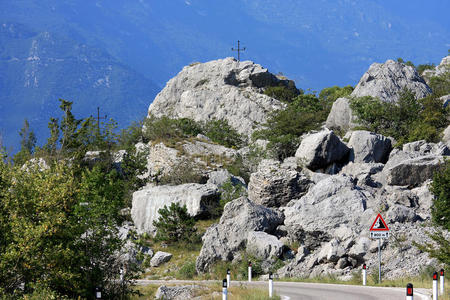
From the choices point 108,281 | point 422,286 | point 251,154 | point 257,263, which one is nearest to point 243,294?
point 108,281

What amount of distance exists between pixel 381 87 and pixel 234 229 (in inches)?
1827

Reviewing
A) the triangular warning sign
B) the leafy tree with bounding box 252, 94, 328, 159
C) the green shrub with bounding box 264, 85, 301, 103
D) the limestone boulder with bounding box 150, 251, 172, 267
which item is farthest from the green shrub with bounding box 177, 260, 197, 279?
the green shrub with bounding box 264, 85, 301, 103

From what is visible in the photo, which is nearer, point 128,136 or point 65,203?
point 65,203

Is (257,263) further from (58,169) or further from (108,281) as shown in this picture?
(58,169)

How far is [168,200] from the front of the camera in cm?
4875

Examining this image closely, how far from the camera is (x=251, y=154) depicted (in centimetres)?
5975

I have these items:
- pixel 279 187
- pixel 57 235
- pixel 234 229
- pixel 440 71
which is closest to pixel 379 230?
pixel 234 229

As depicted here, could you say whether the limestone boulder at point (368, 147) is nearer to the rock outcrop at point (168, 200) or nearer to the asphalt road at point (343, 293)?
the rock outcrop at point (168, 200)

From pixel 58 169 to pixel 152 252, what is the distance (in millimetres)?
21908

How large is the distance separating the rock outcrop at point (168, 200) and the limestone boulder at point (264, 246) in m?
12.2

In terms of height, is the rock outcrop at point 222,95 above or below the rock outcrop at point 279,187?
above

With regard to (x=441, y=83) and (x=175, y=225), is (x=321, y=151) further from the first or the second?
(x=441, y=83)

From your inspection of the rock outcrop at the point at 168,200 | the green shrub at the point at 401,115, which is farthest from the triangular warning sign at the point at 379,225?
the green shrub at the point at 401,115

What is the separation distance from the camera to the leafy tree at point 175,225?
145 feet
